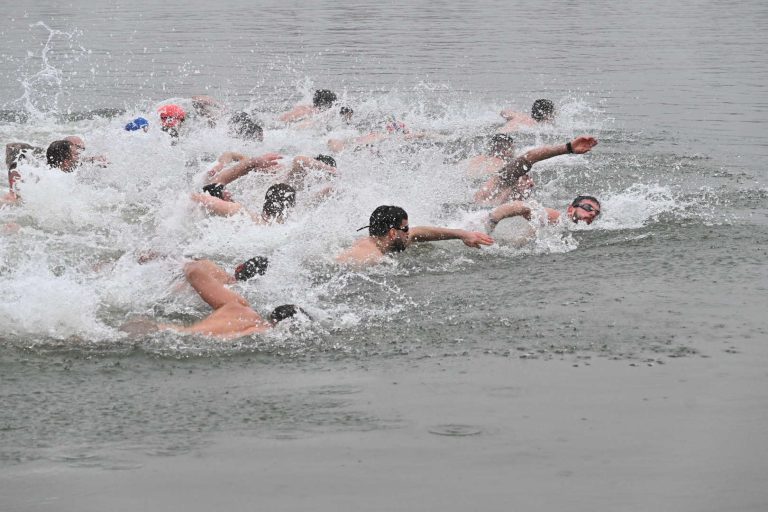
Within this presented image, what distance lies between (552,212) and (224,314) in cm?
404

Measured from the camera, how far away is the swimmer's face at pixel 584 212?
10648mm

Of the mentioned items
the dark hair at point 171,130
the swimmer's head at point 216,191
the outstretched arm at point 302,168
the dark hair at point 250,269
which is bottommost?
the dark hair at point 250,269

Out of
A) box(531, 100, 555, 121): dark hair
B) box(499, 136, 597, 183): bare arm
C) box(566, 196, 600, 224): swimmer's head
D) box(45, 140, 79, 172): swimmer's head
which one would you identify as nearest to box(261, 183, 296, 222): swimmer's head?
box(499, 136, 597, 183): bare arm

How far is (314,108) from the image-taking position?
16.9 metres

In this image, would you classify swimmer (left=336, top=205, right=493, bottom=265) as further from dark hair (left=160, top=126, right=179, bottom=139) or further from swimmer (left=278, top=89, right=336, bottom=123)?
swimmer (left=278, top=89, right=336, bottom=123)

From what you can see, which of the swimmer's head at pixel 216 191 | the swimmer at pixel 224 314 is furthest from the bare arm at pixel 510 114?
the swimmer at pixel 224 314

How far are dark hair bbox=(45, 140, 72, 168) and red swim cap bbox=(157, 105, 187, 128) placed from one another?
291cm

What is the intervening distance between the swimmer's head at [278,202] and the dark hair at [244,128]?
14.3 feet

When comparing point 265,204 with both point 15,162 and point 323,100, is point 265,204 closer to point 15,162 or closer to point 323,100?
point 15,162

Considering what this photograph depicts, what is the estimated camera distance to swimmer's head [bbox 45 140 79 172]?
39.6 ft

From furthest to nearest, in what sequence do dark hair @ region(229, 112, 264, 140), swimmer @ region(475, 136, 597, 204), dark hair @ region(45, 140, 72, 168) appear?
1. dark hair @ region(229, 112, 264, 140)
2. dark hair @ region(45, 140, 72, 168)
3. swimmer @ region(475, 136, 597, 204)

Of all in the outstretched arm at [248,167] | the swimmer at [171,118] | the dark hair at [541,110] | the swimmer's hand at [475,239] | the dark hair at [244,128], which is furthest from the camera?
the dark hair at [541,110]

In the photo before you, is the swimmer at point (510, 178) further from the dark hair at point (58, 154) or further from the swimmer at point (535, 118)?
the dark hair at point (58, 154)

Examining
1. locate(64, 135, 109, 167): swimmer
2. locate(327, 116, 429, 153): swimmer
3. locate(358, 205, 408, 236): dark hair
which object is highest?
locate(327, 116, 429, 153): swimmer
